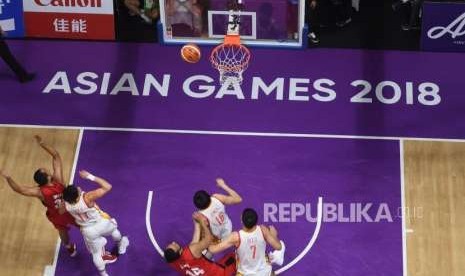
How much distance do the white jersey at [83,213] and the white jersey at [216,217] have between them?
1.12m

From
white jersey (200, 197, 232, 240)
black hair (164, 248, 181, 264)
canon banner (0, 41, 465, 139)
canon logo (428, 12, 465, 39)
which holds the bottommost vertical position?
black hair (164, 248, 181, 264)

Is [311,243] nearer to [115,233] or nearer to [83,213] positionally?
[115,233]

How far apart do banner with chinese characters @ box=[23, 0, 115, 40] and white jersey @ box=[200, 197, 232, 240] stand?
174 inches

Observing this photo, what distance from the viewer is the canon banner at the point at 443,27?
40.3 feet

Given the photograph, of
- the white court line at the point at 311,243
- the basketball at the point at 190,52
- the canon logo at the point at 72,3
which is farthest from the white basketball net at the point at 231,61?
the white court line at the point at 311,243

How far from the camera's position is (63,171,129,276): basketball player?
927 cm

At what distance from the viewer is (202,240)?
364 inches

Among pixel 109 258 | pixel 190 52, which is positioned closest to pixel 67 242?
pixel 109 258

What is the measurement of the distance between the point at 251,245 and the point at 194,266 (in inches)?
26.9

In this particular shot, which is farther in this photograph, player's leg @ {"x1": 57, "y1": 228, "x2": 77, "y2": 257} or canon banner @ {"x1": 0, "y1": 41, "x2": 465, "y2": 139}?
canon banner @ {"x1": 0, "y1": 41, "x2": 465, "y2": 139}

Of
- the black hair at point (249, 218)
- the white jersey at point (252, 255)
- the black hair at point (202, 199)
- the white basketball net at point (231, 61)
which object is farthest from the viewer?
the white basketball net at point (231, 61)

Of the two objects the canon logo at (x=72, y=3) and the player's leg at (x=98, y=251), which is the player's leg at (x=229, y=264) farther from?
the canon logo at (x=72, y=3)

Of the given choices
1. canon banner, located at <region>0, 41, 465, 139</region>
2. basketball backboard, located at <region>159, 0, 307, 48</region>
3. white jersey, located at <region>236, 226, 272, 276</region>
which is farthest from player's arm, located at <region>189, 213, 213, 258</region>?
basketball backboard, located at <region>159, 0, 307, 48</region>

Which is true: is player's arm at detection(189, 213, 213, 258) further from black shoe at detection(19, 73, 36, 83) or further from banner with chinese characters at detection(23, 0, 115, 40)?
banner with chinese characters at detection(23, 0, 115, 40)
